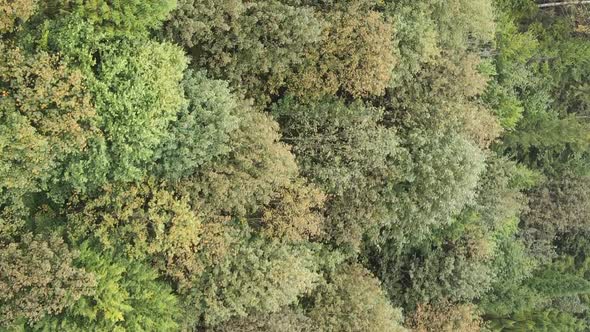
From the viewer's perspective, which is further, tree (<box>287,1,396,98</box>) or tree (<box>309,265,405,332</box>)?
tree (<box>309,265,405,332</box>)

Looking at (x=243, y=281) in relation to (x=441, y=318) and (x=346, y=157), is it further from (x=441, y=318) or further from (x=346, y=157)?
(x=441, y=318)

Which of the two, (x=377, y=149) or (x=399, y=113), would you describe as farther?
(x=399, y=113)

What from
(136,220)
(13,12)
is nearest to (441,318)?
(136,220)

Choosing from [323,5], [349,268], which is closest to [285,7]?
[323,5]

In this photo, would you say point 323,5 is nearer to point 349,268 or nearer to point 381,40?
point 381,40

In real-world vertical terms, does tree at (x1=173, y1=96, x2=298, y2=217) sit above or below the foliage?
above

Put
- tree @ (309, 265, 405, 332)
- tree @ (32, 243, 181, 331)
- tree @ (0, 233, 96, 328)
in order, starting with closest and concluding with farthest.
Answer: tree @ (0, 233, 96, 328) < tree @ (32, 243, 181, 331) < tree @ (309, 265, 405, 332)

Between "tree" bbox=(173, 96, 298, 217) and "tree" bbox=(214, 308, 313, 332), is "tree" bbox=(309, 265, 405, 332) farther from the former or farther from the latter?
"tree" bbox=(173, 96, 298, 217)

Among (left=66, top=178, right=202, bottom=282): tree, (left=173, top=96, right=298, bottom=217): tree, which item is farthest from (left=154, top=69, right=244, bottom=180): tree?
(left=66, top=178, right=202, bottom=282): tree
